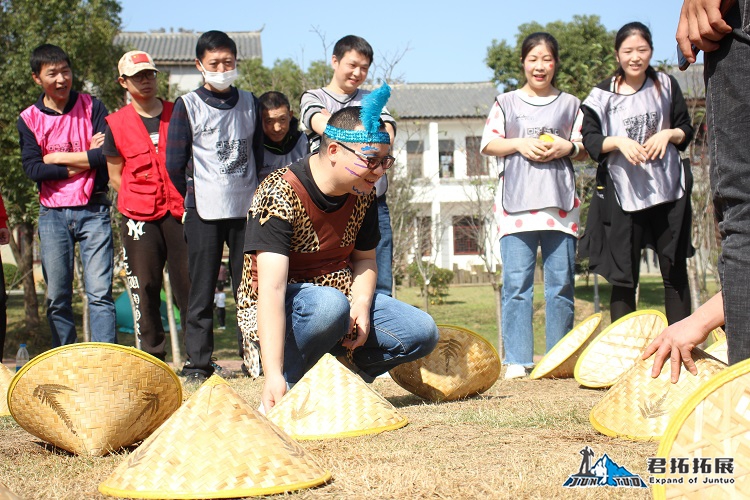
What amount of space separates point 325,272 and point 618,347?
64.2 inches

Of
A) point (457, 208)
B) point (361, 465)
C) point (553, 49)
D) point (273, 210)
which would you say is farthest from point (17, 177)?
point (457, 208)

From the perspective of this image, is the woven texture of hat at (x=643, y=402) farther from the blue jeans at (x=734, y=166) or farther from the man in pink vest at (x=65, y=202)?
the man in pink vest at (x=65, y=202)

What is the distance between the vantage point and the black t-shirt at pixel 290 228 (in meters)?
3.51

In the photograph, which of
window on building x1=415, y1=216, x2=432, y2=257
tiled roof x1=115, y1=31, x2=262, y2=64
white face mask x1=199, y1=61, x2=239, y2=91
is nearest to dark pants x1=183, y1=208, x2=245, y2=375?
white face mask x1=199, y1=61, x2=239, y2=91

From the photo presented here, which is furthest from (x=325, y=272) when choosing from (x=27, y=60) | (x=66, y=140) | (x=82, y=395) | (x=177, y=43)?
(x=177, y=43)

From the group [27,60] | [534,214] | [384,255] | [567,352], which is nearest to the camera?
[567,352]

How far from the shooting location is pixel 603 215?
211 inches

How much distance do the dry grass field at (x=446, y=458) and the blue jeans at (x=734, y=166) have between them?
0.50 metres

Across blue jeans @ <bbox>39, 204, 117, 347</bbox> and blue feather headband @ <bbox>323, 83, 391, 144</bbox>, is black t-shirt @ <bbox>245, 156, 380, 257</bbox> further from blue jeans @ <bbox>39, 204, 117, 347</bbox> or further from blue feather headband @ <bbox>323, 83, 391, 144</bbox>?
blue jeans @ <bbox>39, 204, 117, 347</bbox>

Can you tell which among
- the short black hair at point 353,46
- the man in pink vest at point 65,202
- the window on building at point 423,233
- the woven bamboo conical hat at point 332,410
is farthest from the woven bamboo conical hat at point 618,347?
the window on building at point 423,233

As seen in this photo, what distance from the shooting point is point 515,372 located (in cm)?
525

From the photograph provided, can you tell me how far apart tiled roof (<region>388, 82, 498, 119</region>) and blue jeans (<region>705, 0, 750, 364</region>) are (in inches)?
1126

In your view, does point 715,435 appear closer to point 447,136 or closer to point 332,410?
point 332,410

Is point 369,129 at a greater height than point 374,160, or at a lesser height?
greater
